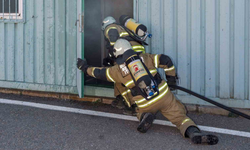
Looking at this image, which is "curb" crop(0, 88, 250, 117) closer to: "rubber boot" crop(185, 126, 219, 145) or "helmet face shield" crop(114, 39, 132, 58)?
"rubber boot" crop(185, 126, 219, 145)

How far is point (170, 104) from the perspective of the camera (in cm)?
357

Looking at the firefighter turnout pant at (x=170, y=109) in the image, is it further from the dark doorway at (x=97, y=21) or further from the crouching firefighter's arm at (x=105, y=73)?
the dark doorway at (x=97, y=21)

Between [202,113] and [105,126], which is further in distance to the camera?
[202,113]

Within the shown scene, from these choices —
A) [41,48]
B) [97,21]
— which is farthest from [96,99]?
[97,21]

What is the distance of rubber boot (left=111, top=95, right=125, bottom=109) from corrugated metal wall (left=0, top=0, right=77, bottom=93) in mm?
1027

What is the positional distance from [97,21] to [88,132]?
352 centimetres

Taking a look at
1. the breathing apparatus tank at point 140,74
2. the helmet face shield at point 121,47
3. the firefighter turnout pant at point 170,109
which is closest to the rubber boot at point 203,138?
the firefighter turnout pant at point 170,109

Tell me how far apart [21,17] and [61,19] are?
981mm

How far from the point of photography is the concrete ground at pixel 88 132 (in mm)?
3193

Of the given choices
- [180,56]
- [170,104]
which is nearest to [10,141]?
[170,104]

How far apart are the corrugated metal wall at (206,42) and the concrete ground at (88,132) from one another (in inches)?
19.4

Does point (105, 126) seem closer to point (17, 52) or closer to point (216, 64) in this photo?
point (216, 64)

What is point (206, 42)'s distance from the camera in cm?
441

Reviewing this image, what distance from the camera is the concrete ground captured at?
3.19m
